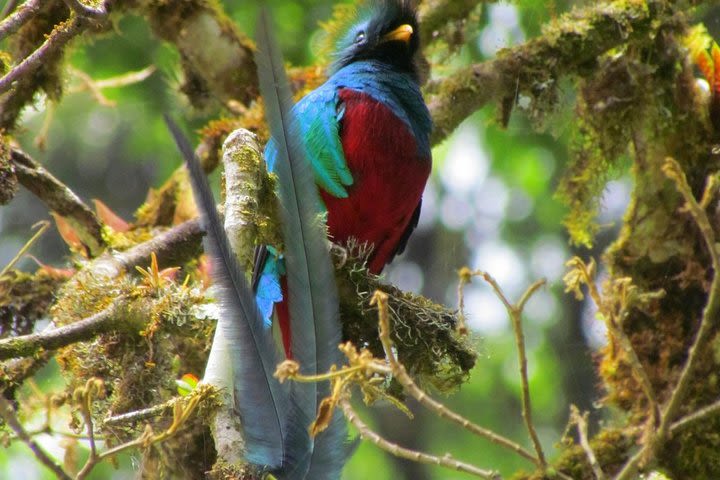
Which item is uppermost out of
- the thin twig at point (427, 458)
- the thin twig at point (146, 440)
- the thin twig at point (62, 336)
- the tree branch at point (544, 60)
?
the tree branch at point (544, 60)

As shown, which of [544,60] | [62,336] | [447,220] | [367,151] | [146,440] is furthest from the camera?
[447,220]

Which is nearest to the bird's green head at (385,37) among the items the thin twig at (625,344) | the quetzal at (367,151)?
the quetzal at (367,151)

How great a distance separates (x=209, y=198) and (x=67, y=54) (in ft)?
7.31

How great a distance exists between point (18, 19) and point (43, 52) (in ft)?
0.53

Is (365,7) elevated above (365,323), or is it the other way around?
(365,7)

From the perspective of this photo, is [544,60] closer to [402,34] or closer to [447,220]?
[402,34]

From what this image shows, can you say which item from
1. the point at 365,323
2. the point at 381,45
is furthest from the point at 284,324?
the point at 381,45

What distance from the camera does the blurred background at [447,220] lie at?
6.23m

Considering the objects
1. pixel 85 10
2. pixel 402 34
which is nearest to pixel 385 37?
pixel 402 34

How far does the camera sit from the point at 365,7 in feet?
13.9

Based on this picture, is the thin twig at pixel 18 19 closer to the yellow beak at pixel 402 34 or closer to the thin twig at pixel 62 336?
the thin twig at pixel 62 336

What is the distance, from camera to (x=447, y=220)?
24.3 feet

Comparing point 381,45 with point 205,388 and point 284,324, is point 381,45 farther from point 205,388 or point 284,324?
point 205,388

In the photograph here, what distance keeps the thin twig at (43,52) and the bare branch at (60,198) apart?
3.30 feet
